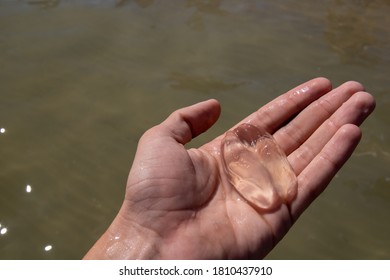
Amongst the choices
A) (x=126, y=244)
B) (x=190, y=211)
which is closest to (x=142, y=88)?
(x=190, y=211)

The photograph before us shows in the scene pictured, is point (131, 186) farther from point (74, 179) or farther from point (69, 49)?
point (69, 49)

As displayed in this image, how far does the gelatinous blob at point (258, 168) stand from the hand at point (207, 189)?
0.05 m

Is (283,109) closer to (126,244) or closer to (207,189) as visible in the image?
(207,189)

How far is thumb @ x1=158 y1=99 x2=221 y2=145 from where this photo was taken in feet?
8.29

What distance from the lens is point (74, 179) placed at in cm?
333

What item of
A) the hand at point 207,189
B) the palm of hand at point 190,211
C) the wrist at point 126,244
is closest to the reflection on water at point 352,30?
the hand at point 207,189

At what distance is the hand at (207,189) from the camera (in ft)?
7.38

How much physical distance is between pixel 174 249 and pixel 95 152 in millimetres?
1595

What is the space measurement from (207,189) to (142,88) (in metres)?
1.95

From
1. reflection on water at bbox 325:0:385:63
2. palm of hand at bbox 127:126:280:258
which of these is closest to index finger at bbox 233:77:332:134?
palm of hand at bbox 127:126:280:258

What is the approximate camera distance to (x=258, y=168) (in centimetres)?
272

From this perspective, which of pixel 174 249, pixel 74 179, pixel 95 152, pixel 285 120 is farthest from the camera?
pixel 95 152

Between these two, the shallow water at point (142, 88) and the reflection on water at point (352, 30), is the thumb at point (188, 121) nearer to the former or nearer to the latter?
the shallow water at point (142, 88)
